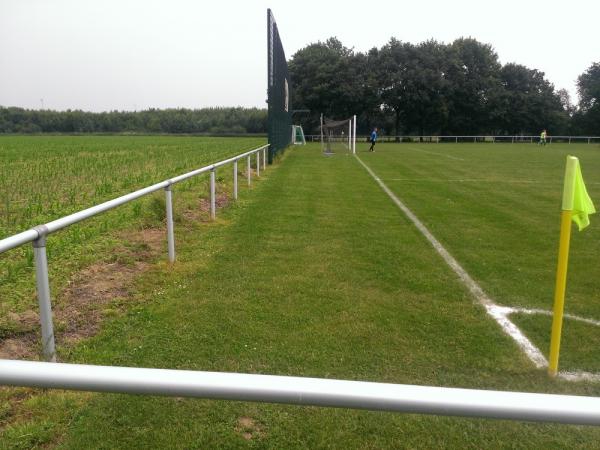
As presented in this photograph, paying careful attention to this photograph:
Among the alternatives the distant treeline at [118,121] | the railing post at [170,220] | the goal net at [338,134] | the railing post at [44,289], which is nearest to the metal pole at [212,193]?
the railing post at [170,220]

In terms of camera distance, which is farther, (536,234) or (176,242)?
(536,234)

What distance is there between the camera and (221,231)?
7.77 meters

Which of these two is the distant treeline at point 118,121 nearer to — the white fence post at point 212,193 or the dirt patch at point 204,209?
the dirt patch at point 204,209

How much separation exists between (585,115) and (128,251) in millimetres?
71509

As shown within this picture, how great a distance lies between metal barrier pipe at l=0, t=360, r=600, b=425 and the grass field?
65.1 inches

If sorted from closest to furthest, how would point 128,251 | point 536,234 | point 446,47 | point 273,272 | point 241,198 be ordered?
point 273,272 → point 128,251 → point 536,234 → point 241,198 → point 446,47

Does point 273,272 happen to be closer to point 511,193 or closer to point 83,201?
point 83,201

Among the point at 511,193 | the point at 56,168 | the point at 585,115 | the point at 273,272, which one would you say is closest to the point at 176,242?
the point at 273,272

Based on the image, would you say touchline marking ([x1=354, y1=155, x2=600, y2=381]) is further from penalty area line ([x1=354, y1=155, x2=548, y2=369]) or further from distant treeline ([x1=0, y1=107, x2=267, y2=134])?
distant treeline ([x1=0, y1=107, x2=267, y2=134])

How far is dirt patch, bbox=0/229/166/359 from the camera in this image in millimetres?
3748

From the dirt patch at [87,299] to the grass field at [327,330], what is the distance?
16 cm

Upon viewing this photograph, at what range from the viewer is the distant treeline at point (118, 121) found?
89312 millimetres

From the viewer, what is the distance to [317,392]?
3.71ft

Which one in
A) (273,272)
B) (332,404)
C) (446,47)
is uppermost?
(446,47)
